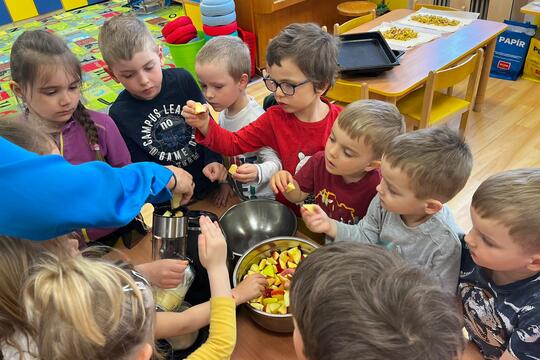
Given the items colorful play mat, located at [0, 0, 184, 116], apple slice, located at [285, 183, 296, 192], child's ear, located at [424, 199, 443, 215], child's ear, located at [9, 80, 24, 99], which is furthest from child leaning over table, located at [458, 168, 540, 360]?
colorful play mat, located at [0, 0, 184, 116]

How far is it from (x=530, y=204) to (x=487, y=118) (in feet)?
9.92

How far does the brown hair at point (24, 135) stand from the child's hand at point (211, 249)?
1.41ft

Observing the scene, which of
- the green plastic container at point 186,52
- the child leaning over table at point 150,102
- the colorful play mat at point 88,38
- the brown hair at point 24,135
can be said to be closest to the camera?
the brown hair at point 24,135

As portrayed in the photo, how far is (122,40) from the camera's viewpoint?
1521 mm

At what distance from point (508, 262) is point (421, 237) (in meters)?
0.24

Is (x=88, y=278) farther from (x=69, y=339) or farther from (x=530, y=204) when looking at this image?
(x=530, y=204)

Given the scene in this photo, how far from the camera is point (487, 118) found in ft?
11.5

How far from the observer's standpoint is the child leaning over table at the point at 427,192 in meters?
1.04

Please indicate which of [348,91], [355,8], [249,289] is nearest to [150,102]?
[249,289]

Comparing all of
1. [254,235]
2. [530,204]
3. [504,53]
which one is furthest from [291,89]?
[504,53]

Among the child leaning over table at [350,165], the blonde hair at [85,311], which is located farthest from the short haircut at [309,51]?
the blonde hair at [85,311]

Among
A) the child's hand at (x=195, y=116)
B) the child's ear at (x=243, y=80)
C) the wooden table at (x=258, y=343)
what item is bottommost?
the wooden table at (x=258, y=343)

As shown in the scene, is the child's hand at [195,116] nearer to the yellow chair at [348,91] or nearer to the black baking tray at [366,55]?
the yellow chair at [348,91]

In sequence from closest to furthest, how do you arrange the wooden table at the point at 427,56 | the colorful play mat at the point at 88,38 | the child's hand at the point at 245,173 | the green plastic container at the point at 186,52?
the child's hand at the point at 245,173 < the wooden table at the point at 427,56 < the green plastic container at the point at 186,52 < the colorful play mat at the point at 88,38
